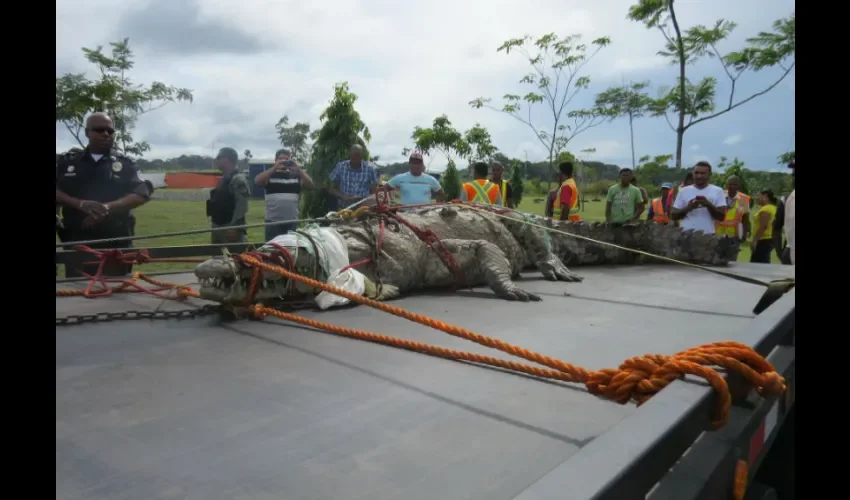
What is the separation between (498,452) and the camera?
144cm

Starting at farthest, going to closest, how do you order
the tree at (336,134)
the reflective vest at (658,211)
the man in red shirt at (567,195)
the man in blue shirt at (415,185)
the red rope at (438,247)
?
1. the tree at (336,134)
2. the reflective vest at (658,211)
3. the man in red shirt at (567,195)
4. the man in blue shirt at (415,185)
5. the red rope at (438,247)

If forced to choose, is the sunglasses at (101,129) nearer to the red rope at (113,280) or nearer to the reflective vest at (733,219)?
the red rope at (113,280)

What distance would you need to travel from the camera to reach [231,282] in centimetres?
294

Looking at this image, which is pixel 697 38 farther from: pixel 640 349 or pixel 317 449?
pixel 317 449

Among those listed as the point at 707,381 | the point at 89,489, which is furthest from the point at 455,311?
the point at 89,489

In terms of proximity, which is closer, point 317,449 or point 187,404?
point 317,449

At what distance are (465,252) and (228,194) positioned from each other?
2.99 meters

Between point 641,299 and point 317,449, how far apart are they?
8.98 ft

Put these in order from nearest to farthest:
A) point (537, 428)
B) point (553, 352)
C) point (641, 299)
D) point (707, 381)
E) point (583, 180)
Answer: point (707, 381) → point (537, 428) → point (553, 352) → point (641, 299) → point (583, 180)

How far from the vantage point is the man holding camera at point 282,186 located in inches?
235

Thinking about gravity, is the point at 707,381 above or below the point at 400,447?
above

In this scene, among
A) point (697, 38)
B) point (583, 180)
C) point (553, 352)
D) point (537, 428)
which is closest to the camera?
point (537, 428)

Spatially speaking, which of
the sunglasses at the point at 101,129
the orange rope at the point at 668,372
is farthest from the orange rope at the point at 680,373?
the sunglasses at the point at 101,129

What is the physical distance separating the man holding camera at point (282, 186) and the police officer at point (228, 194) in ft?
0.99
